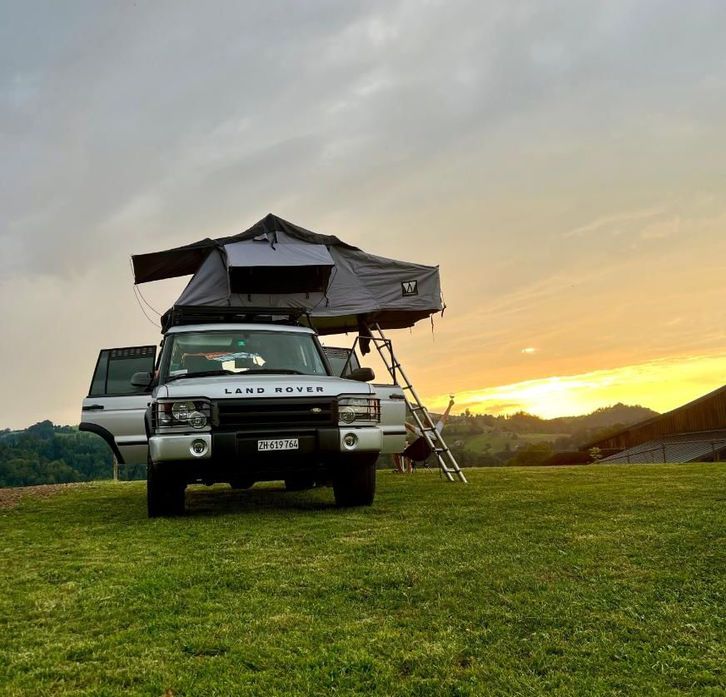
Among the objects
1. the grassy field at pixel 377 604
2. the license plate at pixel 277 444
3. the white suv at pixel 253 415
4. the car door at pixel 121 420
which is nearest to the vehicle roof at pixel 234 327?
the white suv at pixel 253 415

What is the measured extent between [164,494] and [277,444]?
1306 millimetres

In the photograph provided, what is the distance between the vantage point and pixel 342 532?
17.4 feet

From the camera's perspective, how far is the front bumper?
5914 millimetres

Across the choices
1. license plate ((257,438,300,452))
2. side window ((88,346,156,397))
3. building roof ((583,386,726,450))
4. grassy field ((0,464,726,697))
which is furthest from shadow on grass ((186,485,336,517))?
building roof ((583,386,726,450))

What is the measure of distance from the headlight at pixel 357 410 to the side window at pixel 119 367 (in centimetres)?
387

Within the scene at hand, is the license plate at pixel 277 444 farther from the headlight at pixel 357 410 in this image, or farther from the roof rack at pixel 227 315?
the roof rack at pixel 227 315

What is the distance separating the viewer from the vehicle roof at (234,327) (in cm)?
732

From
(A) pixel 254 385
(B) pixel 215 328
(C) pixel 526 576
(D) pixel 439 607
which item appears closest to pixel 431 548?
(C) pixel 526 576

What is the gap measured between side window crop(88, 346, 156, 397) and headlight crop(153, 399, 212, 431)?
10.7ft

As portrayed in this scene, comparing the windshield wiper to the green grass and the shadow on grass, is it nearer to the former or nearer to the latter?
the shadow on grass

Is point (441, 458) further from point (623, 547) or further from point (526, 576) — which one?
point (526, 576)

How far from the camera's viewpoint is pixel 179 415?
599cm

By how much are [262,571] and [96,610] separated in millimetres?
979

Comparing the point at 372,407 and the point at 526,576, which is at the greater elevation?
the point at 372,407
